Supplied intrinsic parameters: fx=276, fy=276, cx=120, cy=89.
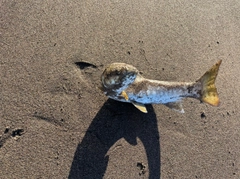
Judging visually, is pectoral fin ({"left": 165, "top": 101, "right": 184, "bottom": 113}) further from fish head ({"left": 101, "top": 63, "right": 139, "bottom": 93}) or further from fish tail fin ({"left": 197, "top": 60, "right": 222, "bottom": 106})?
fish head ({"left": 101, "top": 63, "right": 139, "bottom": 93})

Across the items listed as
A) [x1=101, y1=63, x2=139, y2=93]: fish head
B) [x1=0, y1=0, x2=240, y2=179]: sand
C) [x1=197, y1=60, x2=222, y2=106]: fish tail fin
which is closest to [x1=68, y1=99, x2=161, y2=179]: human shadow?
[x1=0, y1=0, x2=240, y2=179]: sand

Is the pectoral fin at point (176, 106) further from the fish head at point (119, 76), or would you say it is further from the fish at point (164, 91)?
the fish head at point (119, 76)

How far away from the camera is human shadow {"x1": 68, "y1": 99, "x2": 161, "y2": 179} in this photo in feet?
9.32

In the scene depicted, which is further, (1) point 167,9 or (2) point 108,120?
(1) point 167,9

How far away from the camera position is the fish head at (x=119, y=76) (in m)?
2.42

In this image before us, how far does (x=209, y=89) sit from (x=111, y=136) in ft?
3.71

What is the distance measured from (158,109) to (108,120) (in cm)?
61

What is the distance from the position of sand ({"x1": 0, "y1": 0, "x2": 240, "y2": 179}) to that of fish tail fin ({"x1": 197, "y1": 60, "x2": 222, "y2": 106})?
1.57 feet

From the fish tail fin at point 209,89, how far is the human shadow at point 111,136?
0.62 metres

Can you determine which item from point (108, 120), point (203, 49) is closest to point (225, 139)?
point (203, 49)

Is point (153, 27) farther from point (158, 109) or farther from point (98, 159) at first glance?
point (98, 159)

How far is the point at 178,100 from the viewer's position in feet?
9.68

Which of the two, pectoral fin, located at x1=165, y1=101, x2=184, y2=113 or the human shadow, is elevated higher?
pectoral fin, located at x1=165, y1=101, x2=184, y2=113

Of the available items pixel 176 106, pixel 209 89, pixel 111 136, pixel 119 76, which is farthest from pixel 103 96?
pixel 209 89
